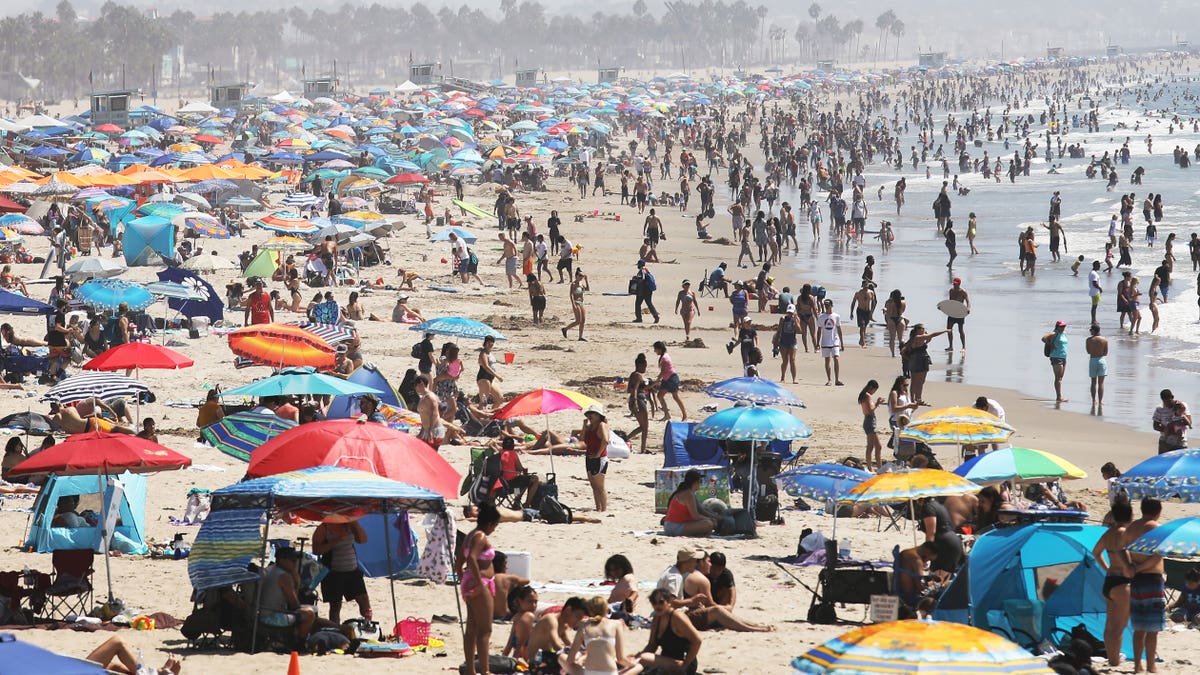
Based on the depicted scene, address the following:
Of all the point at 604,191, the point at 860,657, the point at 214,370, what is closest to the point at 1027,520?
the point at 860,657

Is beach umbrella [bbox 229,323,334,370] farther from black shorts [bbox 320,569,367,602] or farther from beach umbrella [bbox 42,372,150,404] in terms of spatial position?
black shorts [bbox 320,569,367,602]

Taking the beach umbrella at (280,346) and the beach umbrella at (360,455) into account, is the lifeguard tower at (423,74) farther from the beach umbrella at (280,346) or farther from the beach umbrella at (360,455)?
the beach umbrella at (360,455)

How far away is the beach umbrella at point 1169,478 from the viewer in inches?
423

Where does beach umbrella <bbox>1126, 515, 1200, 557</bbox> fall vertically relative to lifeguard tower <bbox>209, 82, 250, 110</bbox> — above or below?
below

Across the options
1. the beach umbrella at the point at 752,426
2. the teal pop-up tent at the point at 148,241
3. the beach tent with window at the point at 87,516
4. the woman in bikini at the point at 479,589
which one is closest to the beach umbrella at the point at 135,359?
the beach tent with window at the point at 87,516

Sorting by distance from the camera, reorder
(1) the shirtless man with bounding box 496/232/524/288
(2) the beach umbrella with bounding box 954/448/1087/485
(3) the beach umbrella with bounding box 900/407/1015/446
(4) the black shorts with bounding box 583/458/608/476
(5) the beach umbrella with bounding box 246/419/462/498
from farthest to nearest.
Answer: (1) the shirtless man with bounding box 496/232/524/288, (4) the black shorts with bounding box 583/458/608/476, (3) the beach umbrella with bounding box 900/407/1015/446, (2) the beach umbrella with bounding box 954/448/1087/485, (5) the beach umbrella with bounding box 246/419/462/498

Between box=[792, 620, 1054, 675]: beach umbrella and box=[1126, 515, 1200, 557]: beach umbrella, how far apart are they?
3.15 metres

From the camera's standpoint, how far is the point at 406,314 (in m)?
23.3

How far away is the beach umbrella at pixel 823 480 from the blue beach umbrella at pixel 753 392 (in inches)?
74.5

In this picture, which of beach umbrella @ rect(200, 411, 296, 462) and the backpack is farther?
beach umbrella @ rect(200, 411, 296, 462)

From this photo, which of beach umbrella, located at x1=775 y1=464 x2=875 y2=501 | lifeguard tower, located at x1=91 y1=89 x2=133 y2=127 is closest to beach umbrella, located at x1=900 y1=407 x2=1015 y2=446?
beach umbrella, located at x1=775 y1=464 x2=875 y2=501

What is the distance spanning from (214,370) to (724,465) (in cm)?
837

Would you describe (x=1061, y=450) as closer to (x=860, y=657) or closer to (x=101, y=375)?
(x=101, y=375)

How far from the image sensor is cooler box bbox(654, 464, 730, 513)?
40.6 feet
